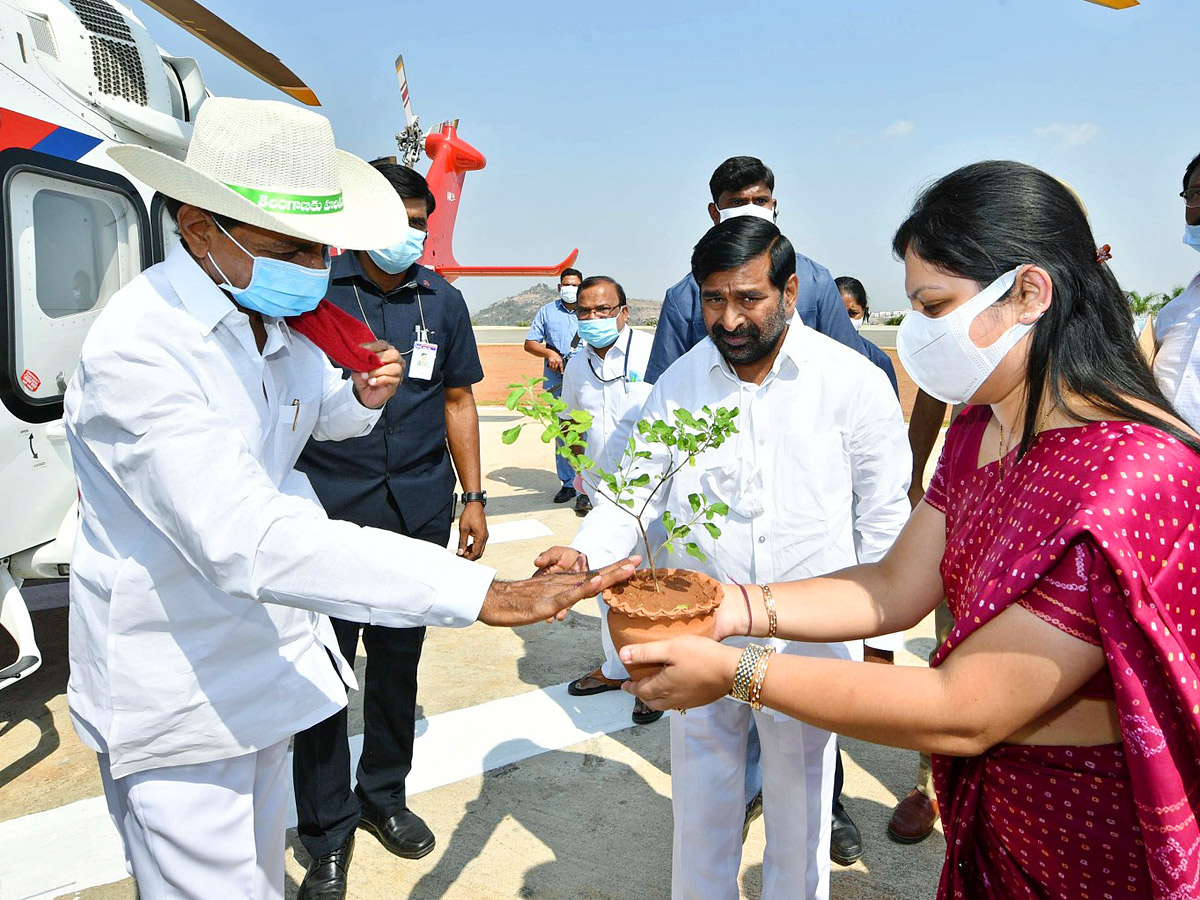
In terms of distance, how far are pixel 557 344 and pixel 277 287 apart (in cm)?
751

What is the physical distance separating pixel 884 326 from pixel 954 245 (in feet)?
71.0

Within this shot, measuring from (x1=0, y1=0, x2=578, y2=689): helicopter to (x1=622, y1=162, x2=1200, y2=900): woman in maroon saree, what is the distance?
3.76 m

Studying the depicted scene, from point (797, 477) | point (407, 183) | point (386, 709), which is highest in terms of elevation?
point (407, 183)

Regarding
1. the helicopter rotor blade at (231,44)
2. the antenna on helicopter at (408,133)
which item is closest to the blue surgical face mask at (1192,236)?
the helicopter rotor blade at (231,44)

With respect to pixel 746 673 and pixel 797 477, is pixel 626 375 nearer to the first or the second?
pixel 797 477

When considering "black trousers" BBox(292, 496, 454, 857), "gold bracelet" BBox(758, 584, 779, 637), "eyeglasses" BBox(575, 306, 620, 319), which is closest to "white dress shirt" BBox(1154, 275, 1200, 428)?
"gold bracelet" BBox(758, 584, 779, 637)

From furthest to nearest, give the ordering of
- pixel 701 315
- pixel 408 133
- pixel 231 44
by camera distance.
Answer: pixel 408 133
pixel 231 44
pixel 701 315

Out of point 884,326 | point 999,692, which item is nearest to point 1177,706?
point 999,692

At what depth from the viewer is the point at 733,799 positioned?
2459 millimetres

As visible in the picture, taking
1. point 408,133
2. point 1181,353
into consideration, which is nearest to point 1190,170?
point 1181,353

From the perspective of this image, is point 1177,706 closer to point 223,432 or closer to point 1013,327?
point 1013,327

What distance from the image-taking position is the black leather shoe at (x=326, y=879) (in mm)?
2879

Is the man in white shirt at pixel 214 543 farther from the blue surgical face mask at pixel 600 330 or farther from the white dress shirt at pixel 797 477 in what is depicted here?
the blue surgical face mask at pixel 600 330

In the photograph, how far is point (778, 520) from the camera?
2498 millimetres
